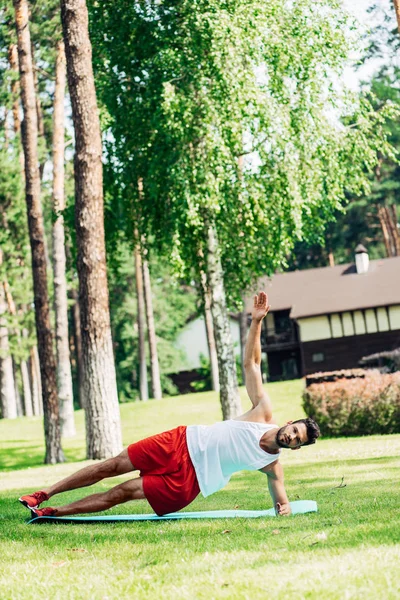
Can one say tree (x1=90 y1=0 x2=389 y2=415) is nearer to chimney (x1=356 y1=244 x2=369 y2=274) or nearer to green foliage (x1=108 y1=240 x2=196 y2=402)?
chimney (x1=356 y1=244 x2=369 y2=274)

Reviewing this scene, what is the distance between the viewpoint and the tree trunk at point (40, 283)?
59.4 ft

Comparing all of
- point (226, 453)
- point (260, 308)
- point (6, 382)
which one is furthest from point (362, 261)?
point (226, 453)

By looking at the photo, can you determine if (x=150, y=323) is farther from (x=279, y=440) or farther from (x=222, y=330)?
(x=279, y=440)

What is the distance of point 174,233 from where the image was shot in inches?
786

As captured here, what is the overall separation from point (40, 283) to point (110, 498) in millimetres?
11342

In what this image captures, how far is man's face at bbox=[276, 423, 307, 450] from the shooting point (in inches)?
292

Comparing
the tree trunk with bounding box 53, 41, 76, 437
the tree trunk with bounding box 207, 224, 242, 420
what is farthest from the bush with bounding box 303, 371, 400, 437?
the tree trunk with bounding box 53, 41, 76, 437

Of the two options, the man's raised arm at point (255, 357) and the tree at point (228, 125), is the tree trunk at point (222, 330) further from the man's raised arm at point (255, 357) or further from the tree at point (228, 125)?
the man's raised arm at point (255, 357)

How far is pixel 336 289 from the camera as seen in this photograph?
162 feet

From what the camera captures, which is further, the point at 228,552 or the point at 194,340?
the point at 194,340

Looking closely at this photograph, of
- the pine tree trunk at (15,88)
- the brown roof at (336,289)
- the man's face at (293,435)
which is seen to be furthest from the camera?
the brown roof at (336,289)

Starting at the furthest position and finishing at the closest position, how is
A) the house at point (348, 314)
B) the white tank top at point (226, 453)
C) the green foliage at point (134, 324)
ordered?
the green foliage at point (134, 324), the house at point (348, 314), the white tank top at point (226, 453)

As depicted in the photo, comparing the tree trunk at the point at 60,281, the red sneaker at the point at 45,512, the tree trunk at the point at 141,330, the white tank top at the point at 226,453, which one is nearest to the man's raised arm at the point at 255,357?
the white tank top at the point at 226,453

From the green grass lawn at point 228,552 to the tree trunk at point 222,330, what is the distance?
920 centimetres
